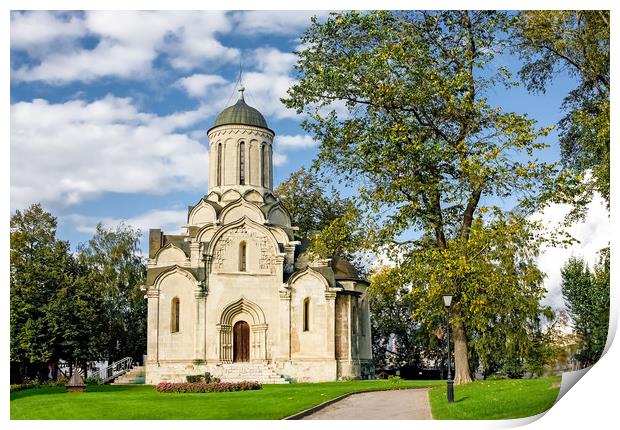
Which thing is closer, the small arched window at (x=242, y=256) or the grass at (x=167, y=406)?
the grass at (x=167, y=406)

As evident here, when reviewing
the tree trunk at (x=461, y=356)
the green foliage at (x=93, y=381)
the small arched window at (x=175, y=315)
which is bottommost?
the green foliage at (x=93, y=381)

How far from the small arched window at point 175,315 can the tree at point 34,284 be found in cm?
443

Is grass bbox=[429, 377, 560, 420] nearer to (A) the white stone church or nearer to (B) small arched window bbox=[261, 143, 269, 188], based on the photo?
(A) the white stone church

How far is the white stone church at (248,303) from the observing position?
2975cm

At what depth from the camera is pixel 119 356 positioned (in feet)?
129

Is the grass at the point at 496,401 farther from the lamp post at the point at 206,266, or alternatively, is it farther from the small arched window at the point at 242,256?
the lamp post at the point at 206,266

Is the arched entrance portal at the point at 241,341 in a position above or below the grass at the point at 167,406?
above

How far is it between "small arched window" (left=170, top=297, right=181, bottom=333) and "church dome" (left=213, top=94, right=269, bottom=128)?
8.32 m

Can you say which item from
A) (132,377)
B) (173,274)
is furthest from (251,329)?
(132,377)

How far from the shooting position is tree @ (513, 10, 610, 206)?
19844 mm

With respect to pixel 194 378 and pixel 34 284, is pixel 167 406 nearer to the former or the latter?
pixel 194 378

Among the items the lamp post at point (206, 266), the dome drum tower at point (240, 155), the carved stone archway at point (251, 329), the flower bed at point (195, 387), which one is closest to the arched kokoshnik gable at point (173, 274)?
the lamp post at point (206, 266)

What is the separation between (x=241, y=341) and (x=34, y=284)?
834 centimetres
